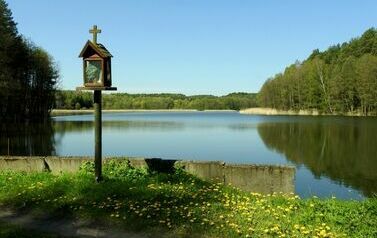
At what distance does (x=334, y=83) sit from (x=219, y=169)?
108111 mm

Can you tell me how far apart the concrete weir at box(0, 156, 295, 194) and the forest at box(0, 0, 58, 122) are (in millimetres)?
38319

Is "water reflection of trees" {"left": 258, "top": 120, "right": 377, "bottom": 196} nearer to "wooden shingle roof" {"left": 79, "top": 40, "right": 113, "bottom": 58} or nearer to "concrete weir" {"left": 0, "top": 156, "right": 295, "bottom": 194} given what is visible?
"concrete weir" {"left": 0, "top": 156, "right": 295, "bottom": 194}

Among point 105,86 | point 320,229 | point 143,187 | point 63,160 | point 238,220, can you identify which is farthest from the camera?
point 63,160

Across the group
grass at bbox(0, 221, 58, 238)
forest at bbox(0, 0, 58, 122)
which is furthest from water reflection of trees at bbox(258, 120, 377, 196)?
forest at bbox(0, 0, 58, 122)

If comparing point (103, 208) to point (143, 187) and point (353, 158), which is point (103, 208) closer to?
point (143, 187)

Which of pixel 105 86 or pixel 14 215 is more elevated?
pixel 105 86

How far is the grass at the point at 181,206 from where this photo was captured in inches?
348

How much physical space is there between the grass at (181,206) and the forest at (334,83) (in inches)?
3930

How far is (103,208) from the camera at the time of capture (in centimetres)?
1048

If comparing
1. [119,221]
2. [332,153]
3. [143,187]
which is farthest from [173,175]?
[332,153]

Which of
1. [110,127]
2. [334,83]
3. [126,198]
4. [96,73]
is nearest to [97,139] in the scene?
[96,73]

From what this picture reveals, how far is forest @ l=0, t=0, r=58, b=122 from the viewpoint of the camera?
173 feet

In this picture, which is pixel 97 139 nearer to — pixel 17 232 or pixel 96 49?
pixel 96 49

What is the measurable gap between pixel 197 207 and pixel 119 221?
1.77 meters
